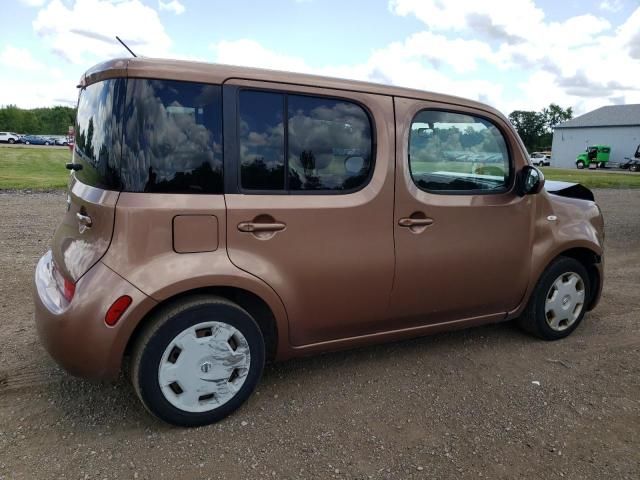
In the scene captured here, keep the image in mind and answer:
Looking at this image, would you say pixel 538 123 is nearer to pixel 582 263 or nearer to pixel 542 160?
pixel 542 160

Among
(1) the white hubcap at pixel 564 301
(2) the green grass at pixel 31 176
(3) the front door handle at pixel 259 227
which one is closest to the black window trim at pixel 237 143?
(3) the front door handle at pixel 259 227

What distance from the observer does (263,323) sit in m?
2.93

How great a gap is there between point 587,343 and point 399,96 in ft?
8.24

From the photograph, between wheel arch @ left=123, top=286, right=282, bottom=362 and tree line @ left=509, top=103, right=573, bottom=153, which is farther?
tree line @ left=509, top=103, right=573, bottom=153

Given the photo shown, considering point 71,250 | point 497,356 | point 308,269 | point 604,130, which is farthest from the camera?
point 604,130

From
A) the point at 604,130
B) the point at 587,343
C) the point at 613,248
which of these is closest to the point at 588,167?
the point at 604,130

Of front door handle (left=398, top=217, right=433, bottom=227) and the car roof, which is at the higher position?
the car roof

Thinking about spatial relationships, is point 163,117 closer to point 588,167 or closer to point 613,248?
point 613,248

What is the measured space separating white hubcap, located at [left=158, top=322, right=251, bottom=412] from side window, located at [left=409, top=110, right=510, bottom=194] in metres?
1.50

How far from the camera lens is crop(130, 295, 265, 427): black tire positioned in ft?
8.21

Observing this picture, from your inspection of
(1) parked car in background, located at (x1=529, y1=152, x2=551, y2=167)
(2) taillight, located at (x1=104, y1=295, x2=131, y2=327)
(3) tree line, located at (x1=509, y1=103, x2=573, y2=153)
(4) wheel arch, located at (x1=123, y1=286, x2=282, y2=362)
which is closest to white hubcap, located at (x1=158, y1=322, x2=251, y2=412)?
(4) wheel arch, located at (x1=123, y1=286, x2=282, y2=362)

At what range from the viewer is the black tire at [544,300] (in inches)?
152

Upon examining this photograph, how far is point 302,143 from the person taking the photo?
284 centimetres

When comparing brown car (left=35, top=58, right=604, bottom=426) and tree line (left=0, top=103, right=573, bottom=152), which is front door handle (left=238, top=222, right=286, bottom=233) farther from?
tree line (left=0, top=103, right=573, bottom=152)
